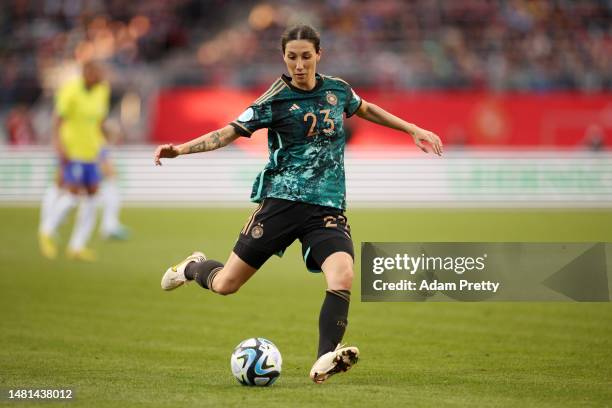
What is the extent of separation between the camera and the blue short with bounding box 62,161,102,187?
657 inches

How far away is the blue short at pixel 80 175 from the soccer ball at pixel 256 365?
9.72 metres

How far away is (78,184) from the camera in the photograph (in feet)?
54.7

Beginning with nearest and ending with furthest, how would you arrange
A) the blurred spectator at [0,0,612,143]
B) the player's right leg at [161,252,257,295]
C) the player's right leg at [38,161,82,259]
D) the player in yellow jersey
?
the player's right leg at [161,252,257,295] < the player in yellow jersey < the player's right leg at [38,161,82,259] < the blurred spectator at [0,0,612,143]

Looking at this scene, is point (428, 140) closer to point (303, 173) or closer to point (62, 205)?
point (303, 173)

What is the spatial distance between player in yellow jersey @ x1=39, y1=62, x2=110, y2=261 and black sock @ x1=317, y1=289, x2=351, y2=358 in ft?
31.5

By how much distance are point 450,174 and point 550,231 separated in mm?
7155

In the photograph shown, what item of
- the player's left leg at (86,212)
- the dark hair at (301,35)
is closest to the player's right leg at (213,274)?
the dark hair at (301,35)

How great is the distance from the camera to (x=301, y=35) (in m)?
7.57

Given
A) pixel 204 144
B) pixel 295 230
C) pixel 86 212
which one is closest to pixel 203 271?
pixel 295 230

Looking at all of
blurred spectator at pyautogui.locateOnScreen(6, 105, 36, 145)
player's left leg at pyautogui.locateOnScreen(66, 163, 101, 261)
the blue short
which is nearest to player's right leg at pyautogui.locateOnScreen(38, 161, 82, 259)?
the blue short

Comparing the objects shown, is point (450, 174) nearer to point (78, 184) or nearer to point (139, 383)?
point (78, 184)

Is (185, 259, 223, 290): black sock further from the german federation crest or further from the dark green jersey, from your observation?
the german federation crest

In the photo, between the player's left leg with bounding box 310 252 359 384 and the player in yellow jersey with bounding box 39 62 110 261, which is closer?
the player's left leg with bounding box 310 252 359 384

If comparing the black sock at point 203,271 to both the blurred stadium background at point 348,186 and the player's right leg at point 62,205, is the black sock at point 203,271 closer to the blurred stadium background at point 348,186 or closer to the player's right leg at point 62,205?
A: the blurred stadium background at point 348,186
